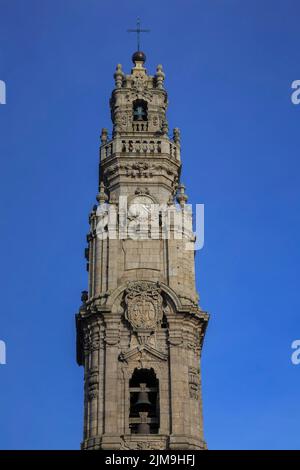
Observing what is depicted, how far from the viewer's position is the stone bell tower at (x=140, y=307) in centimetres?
4800

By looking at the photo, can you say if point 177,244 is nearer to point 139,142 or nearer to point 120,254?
point 120,254

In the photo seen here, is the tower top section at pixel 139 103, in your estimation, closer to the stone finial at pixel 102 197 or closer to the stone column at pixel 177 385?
the stone finial at pixel 102 197

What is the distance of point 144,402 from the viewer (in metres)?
48.6

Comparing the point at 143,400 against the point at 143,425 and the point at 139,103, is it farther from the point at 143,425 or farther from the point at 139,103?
the point at 139,103

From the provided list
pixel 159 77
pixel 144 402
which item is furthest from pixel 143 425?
pixel 159 77

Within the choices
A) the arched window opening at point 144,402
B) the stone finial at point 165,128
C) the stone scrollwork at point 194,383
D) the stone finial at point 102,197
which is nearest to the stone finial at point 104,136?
the stone finial at point 165,128

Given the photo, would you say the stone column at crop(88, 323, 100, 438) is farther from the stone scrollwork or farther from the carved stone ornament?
the stone scrollwork

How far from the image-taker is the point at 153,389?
49.3 metres

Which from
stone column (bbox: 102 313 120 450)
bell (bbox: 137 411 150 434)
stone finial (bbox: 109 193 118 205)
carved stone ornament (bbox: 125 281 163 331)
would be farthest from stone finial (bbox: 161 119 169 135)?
bell (bbox: 137 411 150 434)

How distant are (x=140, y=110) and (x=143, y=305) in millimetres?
13055

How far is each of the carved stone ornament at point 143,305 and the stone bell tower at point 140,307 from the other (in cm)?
5

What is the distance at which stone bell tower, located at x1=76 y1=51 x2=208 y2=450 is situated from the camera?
48.0 meters

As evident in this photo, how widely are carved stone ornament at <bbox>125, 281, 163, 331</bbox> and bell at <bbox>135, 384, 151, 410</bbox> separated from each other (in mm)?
2890

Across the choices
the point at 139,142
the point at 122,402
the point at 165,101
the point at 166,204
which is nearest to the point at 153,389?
the point at 122,402
